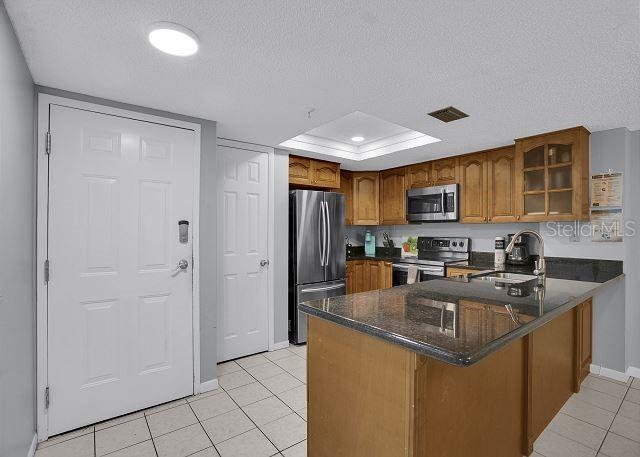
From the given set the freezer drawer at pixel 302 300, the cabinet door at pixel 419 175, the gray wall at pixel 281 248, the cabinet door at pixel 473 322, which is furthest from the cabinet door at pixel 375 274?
the cabinet door at pixel 473 322

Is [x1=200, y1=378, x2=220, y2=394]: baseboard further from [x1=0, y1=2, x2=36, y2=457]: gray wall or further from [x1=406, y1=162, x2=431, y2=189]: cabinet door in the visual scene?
[x1=406, y1=162, x2=431, y2=189]: cabinet door

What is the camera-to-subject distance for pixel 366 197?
4.77 metres

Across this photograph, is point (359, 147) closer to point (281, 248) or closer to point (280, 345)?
point (281, 248)

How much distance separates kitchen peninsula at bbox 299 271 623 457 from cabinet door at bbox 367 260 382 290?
2523 mm

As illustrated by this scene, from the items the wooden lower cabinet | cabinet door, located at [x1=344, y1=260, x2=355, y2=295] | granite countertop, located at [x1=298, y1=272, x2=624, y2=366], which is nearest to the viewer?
granite countertop, located at [x1=298, y1=272, x2=624, y2=366]

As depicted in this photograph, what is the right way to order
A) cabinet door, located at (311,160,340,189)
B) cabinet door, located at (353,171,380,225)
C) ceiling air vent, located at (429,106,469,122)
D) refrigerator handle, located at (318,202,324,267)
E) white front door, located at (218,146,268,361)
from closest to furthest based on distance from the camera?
ceiling air vent, located at (429,106,469,122)
white front door, located at (218,146,268,361)
refrigerator handle, located at (318,202,324,267)
cabinet door, located at (311,160,340,189)
cabinet door, located at (353,171,380,225)

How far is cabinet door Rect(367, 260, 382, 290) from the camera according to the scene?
14.4 feet

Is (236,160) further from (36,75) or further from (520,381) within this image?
(520,381)

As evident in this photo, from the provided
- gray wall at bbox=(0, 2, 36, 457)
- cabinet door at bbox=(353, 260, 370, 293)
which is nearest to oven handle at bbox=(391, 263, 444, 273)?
cabinet door at bbox=(353, 260, 370, 293)

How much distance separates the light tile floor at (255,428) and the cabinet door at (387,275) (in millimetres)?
1936

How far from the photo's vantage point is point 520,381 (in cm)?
161

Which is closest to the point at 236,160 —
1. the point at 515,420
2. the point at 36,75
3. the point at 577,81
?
the point at 36,75

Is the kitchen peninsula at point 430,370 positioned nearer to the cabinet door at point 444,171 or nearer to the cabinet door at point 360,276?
the cabinet door at point 444,171

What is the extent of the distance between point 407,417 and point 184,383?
6.70ft
